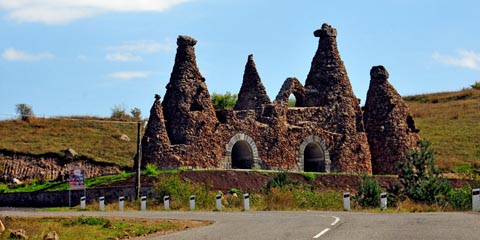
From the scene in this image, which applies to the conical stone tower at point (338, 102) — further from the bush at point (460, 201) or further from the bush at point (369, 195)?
the bush at point (460, 201)

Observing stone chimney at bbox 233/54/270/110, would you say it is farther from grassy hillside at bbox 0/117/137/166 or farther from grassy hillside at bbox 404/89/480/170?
grassy hillside at bbox 404/89/480/170

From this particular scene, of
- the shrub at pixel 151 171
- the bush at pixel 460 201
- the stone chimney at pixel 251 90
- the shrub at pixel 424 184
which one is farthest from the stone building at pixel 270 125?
the bush at pixel 460 201

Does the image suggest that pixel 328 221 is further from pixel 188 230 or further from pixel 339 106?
pixel 339 106

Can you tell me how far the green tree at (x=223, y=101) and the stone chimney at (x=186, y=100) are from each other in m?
37.0

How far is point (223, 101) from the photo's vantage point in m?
87.4

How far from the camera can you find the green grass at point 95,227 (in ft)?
73.8

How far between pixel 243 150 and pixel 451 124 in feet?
139

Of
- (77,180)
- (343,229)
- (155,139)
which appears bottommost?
(343,229)

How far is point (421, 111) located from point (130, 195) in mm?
58850

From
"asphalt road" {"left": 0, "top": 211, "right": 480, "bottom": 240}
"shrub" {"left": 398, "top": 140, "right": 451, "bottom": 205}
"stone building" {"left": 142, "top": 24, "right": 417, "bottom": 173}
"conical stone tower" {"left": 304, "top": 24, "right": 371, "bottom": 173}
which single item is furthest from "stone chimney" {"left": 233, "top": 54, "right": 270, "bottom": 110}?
"asphalt road" {"left": 0, "top": 211, "right": 480, "bottom": 240}

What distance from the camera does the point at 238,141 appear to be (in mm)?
49438

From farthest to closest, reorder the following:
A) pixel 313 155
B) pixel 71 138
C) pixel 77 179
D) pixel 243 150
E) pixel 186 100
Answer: pixel 71 138
pixel 313 155
pixel 243 150
pixel 186 100
pixel 77 179

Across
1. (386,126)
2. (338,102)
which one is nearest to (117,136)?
(338,102)

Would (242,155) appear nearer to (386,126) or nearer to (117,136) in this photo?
(386,126)
